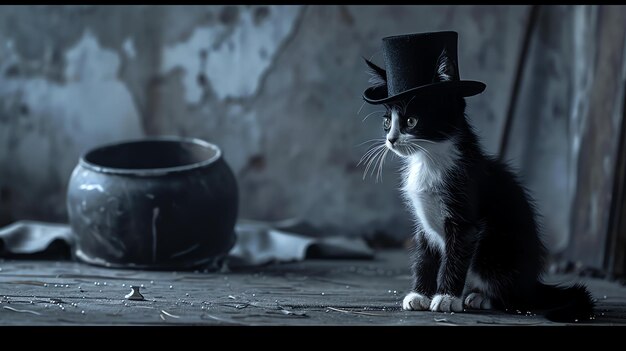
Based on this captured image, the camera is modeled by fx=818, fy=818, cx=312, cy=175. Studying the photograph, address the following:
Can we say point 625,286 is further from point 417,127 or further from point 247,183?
point 247,183

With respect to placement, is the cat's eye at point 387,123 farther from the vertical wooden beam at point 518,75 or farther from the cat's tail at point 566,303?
the vertical wooden beam at point 518,75

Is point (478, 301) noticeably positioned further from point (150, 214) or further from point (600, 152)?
point (600, 152)

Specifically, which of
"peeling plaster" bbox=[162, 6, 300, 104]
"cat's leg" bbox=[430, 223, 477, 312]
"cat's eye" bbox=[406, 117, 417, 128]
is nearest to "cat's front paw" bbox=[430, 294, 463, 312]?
"cat's leg" bbox=[430, 223, 477, 312]

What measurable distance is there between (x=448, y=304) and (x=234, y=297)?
0.81m

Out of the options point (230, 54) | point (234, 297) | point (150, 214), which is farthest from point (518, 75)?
point (234, 297)

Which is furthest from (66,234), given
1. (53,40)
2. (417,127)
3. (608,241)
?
(608,241)

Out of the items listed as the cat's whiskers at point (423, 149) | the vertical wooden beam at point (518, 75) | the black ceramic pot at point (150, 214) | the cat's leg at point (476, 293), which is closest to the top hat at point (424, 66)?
the cat's whiskers at point (423, 149)

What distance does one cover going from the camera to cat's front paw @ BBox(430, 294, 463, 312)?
260cm

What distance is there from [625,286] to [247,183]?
2422mm

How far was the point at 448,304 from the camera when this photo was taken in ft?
8.51

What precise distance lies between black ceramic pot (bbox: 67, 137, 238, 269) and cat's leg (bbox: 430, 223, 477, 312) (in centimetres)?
142

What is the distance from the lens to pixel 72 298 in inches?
112

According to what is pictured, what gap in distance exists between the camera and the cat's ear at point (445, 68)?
2.53 metres

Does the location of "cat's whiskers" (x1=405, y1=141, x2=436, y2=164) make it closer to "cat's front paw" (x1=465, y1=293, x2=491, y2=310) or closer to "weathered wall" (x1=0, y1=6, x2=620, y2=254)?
"cat's front paw" (x1=465, y1=293, x2=491, y2=310)
